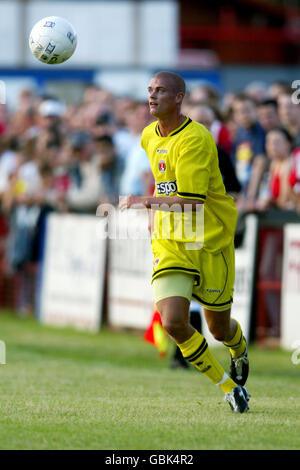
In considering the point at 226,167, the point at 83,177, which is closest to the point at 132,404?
the point at 226,167

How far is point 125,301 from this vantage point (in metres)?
14.9

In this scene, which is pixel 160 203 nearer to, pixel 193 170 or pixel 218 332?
pixel 193 170

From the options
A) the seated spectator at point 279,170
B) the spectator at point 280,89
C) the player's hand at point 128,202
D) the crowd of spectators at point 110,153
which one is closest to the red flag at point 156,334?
the crowd of spectators at point 110,153

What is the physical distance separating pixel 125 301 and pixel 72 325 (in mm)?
1225

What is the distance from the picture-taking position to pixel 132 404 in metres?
7.94

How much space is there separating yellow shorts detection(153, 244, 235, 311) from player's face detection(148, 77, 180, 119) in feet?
3.57

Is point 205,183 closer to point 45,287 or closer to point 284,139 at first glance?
point 284,139

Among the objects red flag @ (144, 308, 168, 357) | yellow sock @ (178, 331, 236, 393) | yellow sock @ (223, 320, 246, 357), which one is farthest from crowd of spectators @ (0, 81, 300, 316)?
yellow sock @ (178, 331, 236, 393)

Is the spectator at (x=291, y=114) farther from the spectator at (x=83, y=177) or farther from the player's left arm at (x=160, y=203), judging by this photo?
the player's left arm at (x=160, y=203)

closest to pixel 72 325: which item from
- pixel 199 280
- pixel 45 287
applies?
pixel 45 287

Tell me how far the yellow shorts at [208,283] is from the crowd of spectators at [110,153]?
7.33 ft

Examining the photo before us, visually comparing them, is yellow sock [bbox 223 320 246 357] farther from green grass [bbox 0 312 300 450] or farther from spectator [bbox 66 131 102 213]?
spectator [bbox 66 131 102 213]

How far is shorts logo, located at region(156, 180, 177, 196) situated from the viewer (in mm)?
7766

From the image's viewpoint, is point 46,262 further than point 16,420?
Yes
